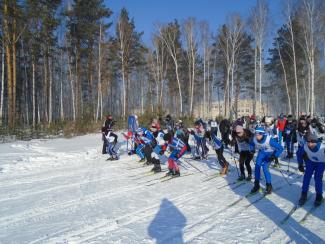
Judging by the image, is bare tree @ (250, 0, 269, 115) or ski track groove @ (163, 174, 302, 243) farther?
bare tree @ (250, 0, 269, 115)

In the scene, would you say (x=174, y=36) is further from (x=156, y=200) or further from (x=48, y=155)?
(x=156, y=200)

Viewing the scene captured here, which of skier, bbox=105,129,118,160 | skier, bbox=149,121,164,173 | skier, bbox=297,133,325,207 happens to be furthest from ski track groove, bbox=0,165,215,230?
skier, bbox=105,129,118,160

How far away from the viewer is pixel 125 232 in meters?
5.54

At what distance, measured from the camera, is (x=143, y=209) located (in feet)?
22.6

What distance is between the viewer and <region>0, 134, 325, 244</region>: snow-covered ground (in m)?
5.38

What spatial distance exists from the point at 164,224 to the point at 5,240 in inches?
100

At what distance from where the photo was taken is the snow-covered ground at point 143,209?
538 centimetres

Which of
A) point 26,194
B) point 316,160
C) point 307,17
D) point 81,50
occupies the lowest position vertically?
point 26,194

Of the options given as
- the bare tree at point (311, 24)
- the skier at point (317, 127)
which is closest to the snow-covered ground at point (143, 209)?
the skier at point (317, 127)

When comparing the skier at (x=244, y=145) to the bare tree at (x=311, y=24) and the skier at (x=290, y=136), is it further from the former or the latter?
the bare tree at (x=311, y=24)

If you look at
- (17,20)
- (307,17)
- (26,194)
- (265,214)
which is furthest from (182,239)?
(307,17)

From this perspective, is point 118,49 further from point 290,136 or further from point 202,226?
point 202,226

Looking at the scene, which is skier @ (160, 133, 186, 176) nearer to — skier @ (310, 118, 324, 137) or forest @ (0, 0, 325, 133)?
skier @ (310, 118, 324, 137)

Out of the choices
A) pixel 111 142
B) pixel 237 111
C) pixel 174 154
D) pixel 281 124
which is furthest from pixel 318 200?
pixel 237 111
